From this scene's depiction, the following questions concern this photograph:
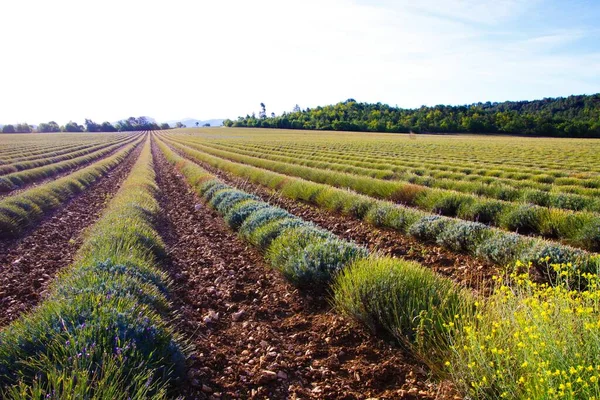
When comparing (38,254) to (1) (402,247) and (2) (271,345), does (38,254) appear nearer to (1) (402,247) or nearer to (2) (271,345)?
(2) (271,345)

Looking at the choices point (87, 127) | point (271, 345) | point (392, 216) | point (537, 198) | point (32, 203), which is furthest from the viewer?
point (87, 127)

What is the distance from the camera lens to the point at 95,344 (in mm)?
3188

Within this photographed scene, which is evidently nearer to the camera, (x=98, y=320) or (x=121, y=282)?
(x=98, y=320)

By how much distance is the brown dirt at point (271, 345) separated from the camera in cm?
387

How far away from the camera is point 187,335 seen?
505 cm

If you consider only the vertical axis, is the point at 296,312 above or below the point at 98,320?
below

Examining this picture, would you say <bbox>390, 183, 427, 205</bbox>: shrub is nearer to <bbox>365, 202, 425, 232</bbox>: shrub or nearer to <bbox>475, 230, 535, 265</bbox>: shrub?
<bbox>365, 202, 425, 232</bbox>: shrub

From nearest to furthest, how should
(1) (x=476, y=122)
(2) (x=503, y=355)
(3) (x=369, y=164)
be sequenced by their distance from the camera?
(2) (x=503, y=355), (3) (x=369, y=164), (1) (x=476, y=122)

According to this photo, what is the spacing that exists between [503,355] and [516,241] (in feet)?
15.0

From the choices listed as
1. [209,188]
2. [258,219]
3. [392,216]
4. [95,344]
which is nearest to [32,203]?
[209,188]

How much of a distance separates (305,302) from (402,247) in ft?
11.5

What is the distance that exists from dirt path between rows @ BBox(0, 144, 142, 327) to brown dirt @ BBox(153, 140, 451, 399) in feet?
7.78

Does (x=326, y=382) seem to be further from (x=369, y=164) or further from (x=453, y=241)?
(x=369, y=164)

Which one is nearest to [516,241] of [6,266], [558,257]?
[558,257]
